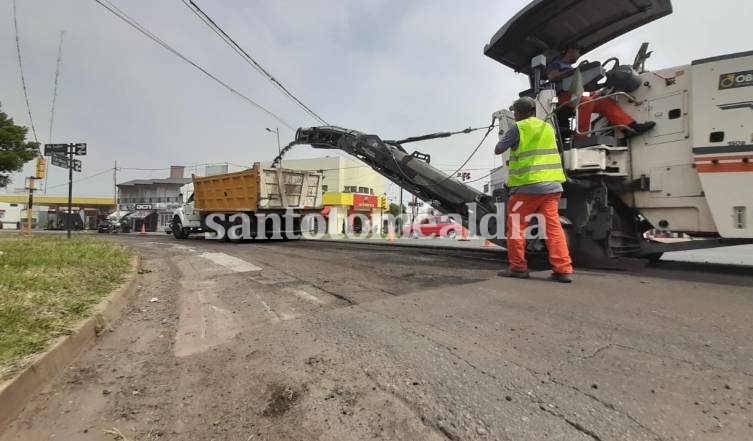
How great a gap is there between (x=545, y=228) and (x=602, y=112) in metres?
2.37

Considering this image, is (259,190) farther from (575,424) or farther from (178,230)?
(575,424)

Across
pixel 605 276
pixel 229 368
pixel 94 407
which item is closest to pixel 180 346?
pixel 229 368

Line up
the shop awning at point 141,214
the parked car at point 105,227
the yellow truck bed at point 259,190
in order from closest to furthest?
the yellow truck bed at point 259,190 → the parked car at point 105,227 → the shop awning at point 141,214

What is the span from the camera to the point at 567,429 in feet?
4.95

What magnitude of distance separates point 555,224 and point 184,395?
388 centimetres

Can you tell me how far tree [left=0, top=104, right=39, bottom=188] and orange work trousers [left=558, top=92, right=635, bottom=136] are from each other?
41.0 feet

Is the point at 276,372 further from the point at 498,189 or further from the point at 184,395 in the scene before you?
the point at 498,189

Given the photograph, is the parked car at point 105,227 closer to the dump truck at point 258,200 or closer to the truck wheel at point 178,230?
the truck wheel at point 178,230

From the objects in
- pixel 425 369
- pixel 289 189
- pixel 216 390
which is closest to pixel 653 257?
pixel 425 369

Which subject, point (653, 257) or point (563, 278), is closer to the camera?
point (563, 278)

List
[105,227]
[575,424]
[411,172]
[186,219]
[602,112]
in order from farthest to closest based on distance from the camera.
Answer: [105,227] → [186,219] → [411,172] → [602,112] → [575,424]

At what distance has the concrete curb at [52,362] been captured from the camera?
70.9 inches

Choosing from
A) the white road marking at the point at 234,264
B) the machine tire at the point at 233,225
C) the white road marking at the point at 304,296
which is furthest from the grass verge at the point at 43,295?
the machine tire at the point at 233,225

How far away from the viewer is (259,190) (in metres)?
12.6
